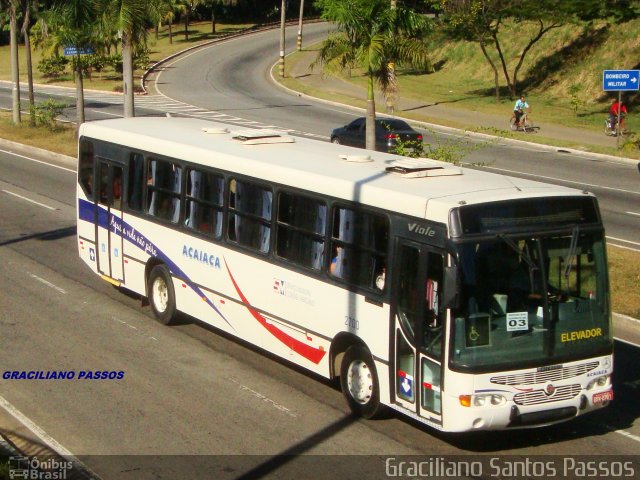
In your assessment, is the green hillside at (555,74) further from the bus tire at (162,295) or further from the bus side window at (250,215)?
the bus side window at (250,215)

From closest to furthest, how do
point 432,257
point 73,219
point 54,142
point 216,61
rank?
point 432,257 < point 73,219 < point 54,142 < point 216,61

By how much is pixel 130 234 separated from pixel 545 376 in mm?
7714

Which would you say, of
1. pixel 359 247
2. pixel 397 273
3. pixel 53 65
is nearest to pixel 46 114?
pixel 359 247

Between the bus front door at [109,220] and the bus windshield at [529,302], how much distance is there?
7643 millimetres

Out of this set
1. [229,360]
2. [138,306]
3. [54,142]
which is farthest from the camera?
[54,142]

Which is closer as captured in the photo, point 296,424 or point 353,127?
point 296,424

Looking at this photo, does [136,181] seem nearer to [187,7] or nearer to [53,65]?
[53,65]

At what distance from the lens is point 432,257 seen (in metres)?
9.72

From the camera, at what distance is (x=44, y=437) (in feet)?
33.7

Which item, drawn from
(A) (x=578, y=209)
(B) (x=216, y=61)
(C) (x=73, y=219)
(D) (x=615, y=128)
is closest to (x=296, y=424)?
(A) (x=578, y=209)

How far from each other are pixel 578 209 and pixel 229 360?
527 centimetres

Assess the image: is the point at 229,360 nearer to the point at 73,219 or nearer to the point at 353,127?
the point at 73,219

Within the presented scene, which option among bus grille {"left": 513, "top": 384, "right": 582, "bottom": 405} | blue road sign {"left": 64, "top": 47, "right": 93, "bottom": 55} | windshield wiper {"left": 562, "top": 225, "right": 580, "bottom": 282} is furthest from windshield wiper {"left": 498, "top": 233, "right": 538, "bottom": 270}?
blue road sign {"left": 64, "top": 47, "right": 93, "bottom": 55}

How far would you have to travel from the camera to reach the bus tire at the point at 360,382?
419 inches
